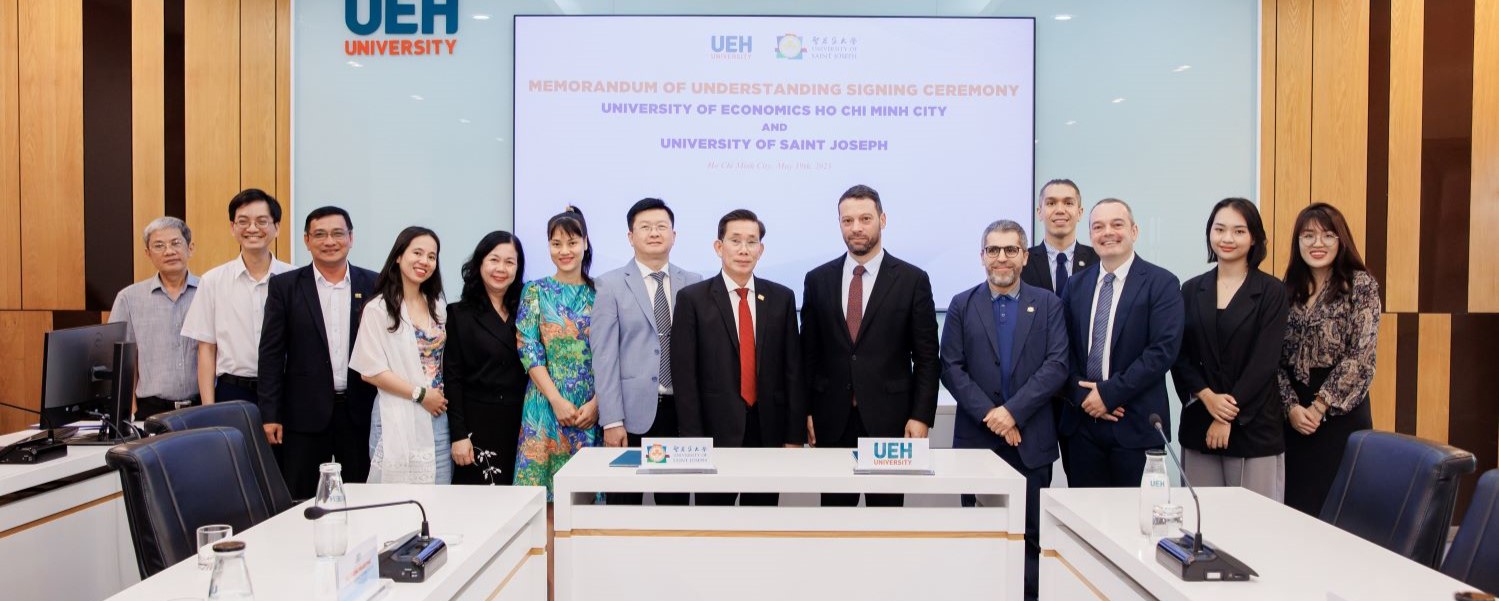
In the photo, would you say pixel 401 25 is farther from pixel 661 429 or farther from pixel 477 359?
pixel 661 429

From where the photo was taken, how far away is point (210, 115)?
198 inches

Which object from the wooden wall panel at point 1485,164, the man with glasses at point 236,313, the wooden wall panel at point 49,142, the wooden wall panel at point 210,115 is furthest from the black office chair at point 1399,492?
the wooden wall panel at point 49,142

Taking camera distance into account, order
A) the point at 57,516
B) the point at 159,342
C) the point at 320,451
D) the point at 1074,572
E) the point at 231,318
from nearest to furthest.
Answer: the point at 1074,572 < the point at 57,516 < the point at 320,451 < the point at 231,318 < the point at 159,342

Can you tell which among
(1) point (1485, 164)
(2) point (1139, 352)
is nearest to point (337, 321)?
(2) point (1139, 352)


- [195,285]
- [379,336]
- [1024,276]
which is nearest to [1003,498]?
[1024,276]

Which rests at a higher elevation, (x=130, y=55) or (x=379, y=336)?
(x=130, y=55)

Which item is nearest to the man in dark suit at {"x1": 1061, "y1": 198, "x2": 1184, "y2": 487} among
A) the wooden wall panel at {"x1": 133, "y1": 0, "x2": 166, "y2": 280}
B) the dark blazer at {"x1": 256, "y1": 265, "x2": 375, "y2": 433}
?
the dark blazer at {"x1": 256, "y1": 265, "x2": 375, "y2": 433}

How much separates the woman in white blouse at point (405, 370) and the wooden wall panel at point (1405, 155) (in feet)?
15.6

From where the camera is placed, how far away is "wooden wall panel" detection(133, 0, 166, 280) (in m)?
4.89

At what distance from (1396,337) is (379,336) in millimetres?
4982

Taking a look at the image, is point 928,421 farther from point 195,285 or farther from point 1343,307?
point 195,285

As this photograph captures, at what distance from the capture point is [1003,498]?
2.77 metres

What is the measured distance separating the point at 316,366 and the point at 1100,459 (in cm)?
318

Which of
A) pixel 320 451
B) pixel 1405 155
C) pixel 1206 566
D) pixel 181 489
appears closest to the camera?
pixel 1206 566
